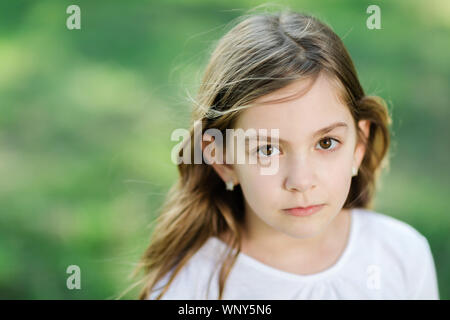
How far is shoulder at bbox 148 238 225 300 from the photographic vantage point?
1.67m

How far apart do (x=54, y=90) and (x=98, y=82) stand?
24 cm

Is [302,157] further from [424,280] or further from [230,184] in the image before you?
[424,280]

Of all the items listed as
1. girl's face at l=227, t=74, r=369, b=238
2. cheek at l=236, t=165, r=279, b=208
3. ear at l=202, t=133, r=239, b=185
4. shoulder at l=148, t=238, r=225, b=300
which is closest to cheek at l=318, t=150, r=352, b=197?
girl's face at l=227, t=74, r=369, b=238

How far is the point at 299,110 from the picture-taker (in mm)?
1376

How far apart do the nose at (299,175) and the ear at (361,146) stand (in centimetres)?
26

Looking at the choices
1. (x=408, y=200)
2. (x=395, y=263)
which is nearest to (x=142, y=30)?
(x=408, y=200)

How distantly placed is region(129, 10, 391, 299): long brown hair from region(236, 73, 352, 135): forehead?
2 centimetres

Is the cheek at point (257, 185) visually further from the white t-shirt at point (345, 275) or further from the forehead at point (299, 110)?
the white t-shirt at point (345, 275)

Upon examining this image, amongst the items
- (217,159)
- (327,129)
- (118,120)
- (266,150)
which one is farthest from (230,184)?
(118,120)

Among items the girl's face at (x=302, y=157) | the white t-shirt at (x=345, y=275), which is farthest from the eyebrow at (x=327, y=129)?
the white t-shirt at (x=345, y=275)

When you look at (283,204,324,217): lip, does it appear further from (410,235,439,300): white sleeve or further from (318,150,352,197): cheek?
(410,235,439,300): white sleeve

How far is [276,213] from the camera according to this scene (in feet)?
4.81
